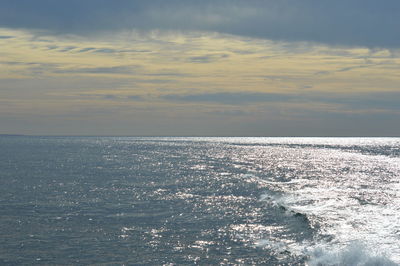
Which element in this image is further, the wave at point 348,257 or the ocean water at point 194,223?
the ocean water at point 194,223

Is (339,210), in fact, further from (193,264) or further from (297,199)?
(193,264)

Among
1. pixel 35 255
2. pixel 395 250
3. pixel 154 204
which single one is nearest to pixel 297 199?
pixel 154 204

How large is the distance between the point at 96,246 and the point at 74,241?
2.63 meters

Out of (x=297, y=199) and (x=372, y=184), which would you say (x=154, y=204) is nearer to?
(x=297, y=199)

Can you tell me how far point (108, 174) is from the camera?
3703 inches

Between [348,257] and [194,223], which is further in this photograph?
[194,223]

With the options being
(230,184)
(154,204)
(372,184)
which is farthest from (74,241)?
(372,184)

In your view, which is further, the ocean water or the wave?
the ocean water

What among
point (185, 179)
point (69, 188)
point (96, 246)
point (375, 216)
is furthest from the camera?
point (185, 179)

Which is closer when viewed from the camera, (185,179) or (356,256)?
(356,256)

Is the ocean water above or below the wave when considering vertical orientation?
below

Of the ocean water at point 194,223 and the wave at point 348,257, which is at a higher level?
the wave at point 348,257

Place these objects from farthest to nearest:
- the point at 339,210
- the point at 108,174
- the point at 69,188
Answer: the point at 108,174
the point at 69,188
the point at 339,210

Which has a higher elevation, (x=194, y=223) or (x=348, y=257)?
(x=348, y=257)
